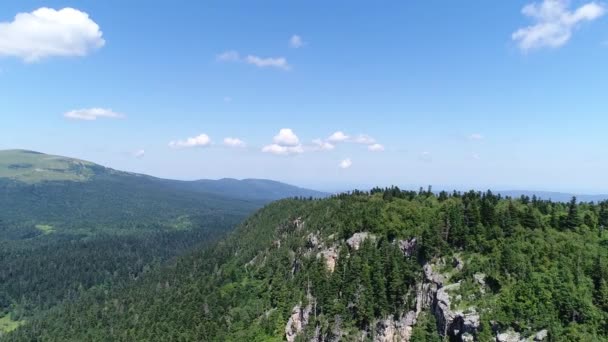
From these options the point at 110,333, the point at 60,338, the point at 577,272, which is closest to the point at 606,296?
the point at 577,272

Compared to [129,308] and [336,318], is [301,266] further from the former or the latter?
[129,308]

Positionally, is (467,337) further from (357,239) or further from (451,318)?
(357,239)

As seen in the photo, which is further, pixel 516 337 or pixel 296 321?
pixel 296 321

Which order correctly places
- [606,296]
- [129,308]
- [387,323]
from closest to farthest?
[606,296] → [387,323] → [129,308]

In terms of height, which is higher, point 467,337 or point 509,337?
point 509,337

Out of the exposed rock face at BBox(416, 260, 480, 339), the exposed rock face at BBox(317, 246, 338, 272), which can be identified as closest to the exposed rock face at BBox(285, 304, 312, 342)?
the exposed rock face at BBox(317, 246, 338, 272)

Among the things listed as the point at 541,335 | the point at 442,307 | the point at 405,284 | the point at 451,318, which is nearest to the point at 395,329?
the point at 405,284

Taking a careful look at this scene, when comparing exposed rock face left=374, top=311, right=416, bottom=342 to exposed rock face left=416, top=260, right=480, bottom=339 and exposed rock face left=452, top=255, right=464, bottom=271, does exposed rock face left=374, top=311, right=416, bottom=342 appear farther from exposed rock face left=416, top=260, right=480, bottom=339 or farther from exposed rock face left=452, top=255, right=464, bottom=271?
exposed rock face left=452, top=255, right=464, bottom=271
